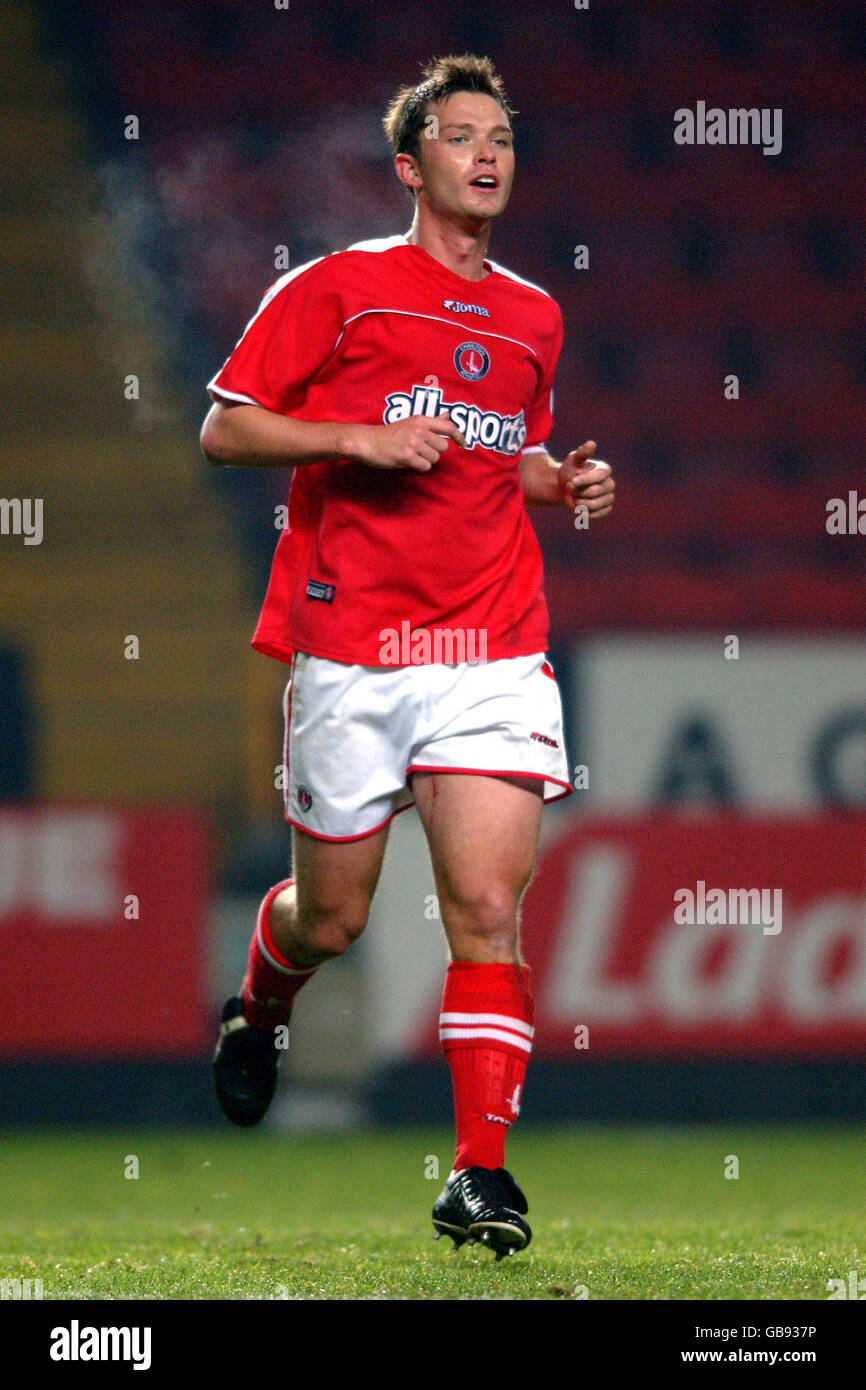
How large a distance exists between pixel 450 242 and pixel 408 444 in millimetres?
537

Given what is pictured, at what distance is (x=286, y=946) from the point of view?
381cm

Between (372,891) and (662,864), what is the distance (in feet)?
12.4

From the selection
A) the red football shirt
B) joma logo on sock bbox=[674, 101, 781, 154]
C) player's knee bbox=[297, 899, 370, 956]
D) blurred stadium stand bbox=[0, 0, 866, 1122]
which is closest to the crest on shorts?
the red football shirt

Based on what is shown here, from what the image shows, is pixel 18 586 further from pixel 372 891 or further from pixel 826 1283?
pixel 826 1283

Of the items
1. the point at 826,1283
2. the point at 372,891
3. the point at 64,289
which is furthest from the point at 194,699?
the point at 826,1283

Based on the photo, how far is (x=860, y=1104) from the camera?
7641 millimetres

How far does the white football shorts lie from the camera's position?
3363mm

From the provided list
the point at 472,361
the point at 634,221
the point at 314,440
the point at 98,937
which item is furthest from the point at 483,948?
the point at 634,221

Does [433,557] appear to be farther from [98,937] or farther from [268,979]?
[98,937]

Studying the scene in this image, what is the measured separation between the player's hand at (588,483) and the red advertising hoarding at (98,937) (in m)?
3.93

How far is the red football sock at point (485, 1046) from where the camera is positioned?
3221mm

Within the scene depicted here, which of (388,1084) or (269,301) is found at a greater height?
(269,301)

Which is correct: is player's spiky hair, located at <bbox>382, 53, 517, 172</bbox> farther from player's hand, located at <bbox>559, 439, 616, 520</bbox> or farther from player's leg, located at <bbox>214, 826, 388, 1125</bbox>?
player's leg, located at <bbox>214, 826, 388, 1125</bbox>
